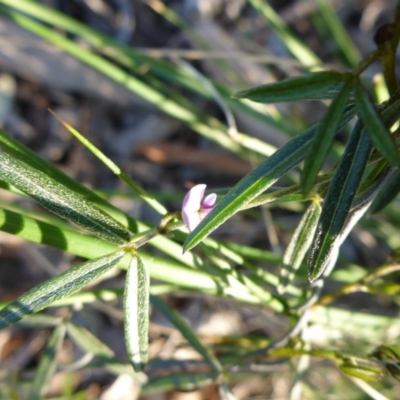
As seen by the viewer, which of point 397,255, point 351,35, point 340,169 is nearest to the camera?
point 340,169

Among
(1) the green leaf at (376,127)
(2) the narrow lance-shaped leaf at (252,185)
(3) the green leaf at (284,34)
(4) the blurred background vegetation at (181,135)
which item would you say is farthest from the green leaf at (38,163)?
(3) the green leaf at (284,34)

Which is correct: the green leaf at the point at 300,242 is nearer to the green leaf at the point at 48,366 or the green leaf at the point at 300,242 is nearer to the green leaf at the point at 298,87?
the green leaf at the point at 298,87

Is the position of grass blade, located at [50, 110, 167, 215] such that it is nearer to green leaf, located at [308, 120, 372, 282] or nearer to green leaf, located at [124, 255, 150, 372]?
green leaf, located at [124, 255, 150, 372]

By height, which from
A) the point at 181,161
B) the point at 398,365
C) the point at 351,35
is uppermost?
the point at 351,35

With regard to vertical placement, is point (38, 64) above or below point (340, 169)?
above

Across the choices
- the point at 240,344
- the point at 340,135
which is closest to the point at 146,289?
the point at 240,344

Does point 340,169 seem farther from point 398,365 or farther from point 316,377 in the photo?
point 316,377

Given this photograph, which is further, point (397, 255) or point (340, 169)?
point (397, 255)

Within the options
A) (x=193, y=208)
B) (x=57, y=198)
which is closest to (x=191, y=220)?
(x=193, y=208)

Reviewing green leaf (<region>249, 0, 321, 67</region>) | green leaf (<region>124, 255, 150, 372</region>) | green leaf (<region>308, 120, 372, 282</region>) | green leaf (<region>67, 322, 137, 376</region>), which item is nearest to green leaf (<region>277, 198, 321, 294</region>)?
green leaf (<region>308, 120, 372, 282</region>)
